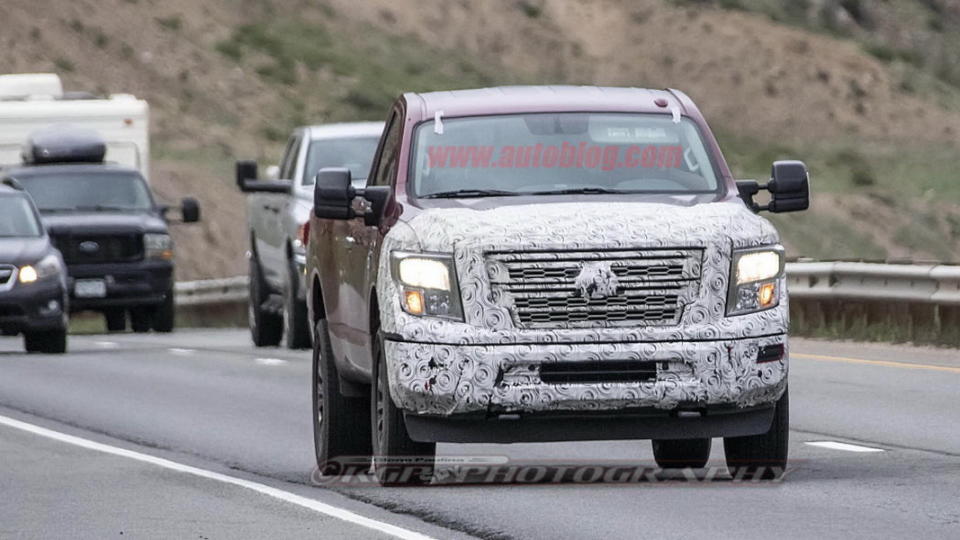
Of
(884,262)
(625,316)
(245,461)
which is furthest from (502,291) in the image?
(884,262)

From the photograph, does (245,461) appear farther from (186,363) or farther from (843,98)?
(843,98)

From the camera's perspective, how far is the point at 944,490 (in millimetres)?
11406

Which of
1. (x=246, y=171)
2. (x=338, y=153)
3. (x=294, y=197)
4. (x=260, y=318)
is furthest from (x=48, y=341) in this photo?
(x=338, y=153)

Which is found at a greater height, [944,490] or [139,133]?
[944,490]

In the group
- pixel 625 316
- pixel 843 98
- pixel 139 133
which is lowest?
pixel 843 98

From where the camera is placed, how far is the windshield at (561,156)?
12.0 meters

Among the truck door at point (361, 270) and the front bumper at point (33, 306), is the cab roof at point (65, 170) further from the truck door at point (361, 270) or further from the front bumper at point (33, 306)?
the truck door at point (361, 270)

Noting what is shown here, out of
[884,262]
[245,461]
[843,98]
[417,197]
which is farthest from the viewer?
[843,98]

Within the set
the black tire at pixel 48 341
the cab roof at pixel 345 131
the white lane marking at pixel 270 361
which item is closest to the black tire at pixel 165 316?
the black tire at pixel 48 341

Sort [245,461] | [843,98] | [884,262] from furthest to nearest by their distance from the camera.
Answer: [843,98], [884,262], [245,461]

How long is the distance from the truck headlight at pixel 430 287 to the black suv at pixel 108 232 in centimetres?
2042

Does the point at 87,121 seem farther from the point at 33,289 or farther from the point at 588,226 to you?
the point at 588,226

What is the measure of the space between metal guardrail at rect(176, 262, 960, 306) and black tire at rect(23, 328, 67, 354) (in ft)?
23.4

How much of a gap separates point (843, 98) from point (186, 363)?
62861 millimetres
